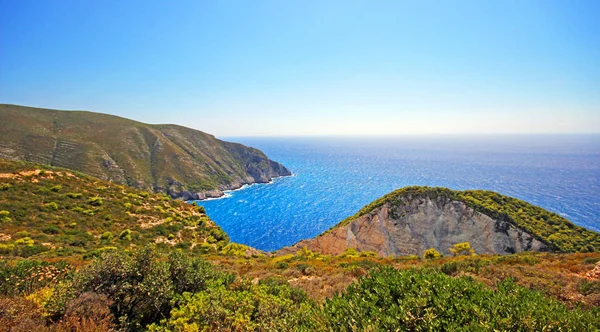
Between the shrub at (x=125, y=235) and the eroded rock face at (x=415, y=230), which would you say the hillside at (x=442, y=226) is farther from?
the shrub at (x=125, y=235)

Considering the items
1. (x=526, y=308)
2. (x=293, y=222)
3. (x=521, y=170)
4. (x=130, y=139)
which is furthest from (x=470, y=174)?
(x=130, y=139)

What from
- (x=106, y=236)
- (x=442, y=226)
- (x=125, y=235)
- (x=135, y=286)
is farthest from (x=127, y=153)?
(x=135, y=286)

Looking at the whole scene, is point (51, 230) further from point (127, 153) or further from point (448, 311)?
point (127, 153)

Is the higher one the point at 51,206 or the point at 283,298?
the point at 283,298

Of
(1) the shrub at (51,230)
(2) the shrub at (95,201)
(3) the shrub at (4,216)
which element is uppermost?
(3) the shrub at (4,216)

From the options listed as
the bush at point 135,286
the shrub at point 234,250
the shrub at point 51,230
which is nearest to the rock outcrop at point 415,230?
the shrub at point 234,250

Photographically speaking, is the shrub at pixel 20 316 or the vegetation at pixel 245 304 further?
the shrub at pixel 20 316

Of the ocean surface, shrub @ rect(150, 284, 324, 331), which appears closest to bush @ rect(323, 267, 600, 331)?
shrub @ rect(150, 284, 324, 331)

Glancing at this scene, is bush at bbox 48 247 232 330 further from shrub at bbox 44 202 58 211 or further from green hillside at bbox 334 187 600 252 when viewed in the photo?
green hillside at bbox 334 187 600 252
